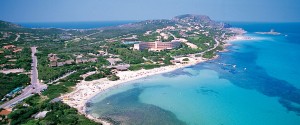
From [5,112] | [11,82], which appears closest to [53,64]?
[11,82]

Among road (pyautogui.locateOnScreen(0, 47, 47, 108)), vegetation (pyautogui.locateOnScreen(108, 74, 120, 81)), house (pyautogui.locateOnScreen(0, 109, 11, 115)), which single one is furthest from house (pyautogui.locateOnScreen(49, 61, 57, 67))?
house (pyautogui.locateOnScreen(0, 109, 11, 115))

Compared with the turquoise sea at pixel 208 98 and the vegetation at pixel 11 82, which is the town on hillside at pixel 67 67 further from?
the turquoise sea at pixel 208 98

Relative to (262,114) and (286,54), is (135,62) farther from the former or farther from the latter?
(286,54)

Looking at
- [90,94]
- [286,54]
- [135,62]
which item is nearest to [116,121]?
[90,94]

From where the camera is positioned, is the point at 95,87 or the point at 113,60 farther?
the point at 113,60

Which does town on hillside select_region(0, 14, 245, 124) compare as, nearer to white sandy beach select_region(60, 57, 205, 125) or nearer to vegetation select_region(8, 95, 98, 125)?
vegetation select_region(8, 95, 98, 125)

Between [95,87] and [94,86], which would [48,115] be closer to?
[95,87]
